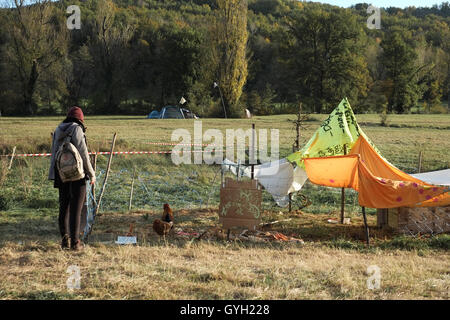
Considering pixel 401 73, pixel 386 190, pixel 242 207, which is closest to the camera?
pixel 242 207

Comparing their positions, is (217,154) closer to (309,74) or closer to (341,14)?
(309,74)

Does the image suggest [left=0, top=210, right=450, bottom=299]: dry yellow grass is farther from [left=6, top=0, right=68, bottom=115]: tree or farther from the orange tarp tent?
[left=6, top=0, right=68, bottom=115]: tree

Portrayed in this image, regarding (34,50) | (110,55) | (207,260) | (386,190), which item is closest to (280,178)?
(386,190)

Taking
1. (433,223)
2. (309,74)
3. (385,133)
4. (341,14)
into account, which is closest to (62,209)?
(433,223)

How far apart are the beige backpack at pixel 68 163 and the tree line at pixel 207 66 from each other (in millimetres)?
30537

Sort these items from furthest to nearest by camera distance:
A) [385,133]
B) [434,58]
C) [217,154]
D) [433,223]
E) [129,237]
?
1. [434,58]
2. [385,133]
3. [217,154]
4. [433,223]
5. [129,237]

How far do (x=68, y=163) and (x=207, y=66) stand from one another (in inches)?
1509

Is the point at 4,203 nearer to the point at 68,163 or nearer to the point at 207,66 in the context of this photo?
the point at 68,163

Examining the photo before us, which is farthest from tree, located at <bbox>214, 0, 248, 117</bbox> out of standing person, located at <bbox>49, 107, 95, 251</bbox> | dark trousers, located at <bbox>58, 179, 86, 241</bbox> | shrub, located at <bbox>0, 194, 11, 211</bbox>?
dark trousers, located at <bbox>58, 179, 86, 241</bbox>

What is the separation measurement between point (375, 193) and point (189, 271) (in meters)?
3.85

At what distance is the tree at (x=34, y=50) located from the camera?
3869 centimetres

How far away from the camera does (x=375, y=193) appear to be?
7.53 metres

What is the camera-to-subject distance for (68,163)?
5.50 m

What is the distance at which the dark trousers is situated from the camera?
566 cm
